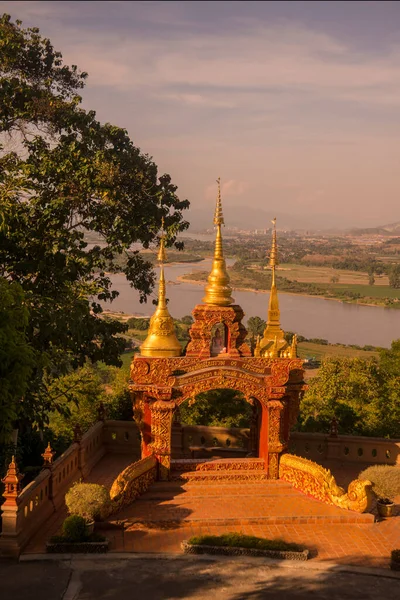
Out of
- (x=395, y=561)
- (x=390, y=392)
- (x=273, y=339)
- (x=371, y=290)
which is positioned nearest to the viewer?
(x=395, y=561)

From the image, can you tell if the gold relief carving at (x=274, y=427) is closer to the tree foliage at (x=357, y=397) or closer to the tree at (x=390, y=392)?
the tree foliage at (x=357, y=397)

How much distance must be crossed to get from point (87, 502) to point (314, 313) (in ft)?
327

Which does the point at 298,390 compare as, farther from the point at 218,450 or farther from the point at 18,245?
the point at 18,245

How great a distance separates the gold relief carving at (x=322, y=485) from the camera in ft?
50.6

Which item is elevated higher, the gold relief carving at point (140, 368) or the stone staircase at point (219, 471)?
the gold relief carving at point (140, 368)

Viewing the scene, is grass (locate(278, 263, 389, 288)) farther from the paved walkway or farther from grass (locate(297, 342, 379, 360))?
the paved walkway

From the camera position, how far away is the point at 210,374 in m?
16.7

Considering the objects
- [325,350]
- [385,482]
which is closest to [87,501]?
[385,482]

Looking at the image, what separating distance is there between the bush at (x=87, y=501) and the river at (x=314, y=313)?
245ft

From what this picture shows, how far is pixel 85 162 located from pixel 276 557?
13.9 m

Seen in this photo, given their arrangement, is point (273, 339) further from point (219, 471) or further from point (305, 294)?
point (305, 294)

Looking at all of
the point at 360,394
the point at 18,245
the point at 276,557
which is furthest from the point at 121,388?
the point at 276,557

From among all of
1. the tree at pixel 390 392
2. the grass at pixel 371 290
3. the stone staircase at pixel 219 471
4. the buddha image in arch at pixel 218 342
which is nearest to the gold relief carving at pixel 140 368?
the buddha image in arch at pixel 218 342

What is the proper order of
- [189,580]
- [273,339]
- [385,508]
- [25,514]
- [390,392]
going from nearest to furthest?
[189,580] → [25,514] → [385,508] → [273,339] → [390,392]
